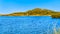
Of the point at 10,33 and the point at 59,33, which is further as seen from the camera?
the point at 10,33

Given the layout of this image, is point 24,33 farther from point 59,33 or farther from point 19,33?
point 59,33

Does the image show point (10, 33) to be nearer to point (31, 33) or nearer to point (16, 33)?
point (16, 33)

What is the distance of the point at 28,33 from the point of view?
939cm

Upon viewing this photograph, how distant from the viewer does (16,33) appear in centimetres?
946

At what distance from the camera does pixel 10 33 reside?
947 cm

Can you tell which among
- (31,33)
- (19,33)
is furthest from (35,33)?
(19,33)

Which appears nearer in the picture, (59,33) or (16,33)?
(59,33)

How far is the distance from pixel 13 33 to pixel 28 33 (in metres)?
0.79

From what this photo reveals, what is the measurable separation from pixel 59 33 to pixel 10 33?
125 inches

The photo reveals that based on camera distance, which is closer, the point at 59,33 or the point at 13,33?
the point at 59,33

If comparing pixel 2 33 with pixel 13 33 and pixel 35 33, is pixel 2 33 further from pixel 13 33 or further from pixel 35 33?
pixel 35 33

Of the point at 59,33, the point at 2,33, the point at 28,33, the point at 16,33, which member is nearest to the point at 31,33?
the point at 28,33

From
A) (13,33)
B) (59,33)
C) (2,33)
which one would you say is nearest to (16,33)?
(13,33)

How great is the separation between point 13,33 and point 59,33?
3.04m
